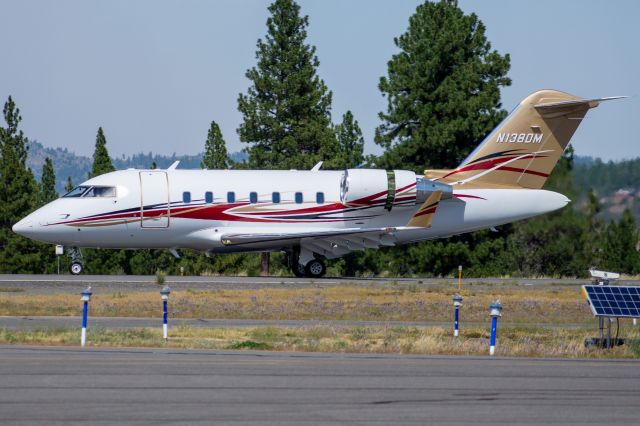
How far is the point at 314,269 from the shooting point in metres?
44.7

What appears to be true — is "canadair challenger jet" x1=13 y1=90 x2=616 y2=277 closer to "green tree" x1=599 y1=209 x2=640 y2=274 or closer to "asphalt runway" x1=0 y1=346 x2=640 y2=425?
"green tree" x1=599 y1=209 x2=640 y2=274

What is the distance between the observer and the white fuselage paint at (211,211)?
42.6 metres

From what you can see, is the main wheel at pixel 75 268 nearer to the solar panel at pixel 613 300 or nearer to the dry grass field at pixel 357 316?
the dry grass field at pixel 357 316

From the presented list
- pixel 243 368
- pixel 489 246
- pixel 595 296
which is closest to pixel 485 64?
pixel 489 246

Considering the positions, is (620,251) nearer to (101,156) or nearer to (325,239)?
(325,239)

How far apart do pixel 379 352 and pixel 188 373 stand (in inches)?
220

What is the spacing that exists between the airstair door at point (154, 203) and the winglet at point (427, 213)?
8882 mm

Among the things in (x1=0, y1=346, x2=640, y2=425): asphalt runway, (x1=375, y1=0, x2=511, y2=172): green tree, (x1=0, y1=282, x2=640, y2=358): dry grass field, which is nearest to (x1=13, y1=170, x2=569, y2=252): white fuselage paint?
(x1=0, y1=282, x2=640, y2=358): dry grass field

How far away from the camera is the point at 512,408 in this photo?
15.5 meters

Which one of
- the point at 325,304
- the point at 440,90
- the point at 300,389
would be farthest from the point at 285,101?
the point at 300,389

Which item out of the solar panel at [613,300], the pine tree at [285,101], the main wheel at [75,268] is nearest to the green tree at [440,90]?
the pine tree at [285,101]

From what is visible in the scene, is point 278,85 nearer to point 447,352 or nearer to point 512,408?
point 447,352

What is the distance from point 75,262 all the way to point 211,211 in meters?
5.60

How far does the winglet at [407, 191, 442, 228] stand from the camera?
142 feet
